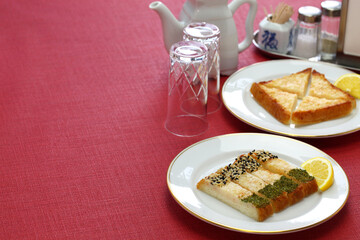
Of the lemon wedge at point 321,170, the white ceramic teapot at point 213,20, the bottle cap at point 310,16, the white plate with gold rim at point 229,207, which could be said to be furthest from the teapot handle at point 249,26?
the lemon wedge at point 321,170

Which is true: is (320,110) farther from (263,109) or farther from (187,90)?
(187,90)

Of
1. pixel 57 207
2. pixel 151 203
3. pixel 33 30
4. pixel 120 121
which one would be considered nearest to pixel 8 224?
pixel 57 207

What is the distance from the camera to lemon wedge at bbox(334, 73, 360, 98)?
1.47 m

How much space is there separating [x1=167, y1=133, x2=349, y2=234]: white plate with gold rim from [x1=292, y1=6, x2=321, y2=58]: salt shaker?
0.48 metres

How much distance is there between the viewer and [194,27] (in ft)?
4.79

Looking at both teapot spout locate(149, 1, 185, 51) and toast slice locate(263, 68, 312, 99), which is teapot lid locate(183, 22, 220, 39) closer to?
teapot spout locate(149, 1, 185, 51)

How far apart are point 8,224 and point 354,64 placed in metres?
1.08

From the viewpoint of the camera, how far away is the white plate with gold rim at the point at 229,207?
1022mm

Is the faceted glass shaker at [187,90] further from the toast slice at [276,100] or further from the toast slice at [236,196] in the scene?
the toast slice at [236,196]

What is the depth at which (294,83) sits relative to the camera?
1.49 metres

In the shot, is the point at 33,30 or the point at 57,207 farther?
the point at 33,30

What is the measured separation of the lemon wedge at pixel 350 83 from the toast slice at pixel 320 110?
7cm

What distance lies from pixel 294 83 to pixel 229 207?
0.54m

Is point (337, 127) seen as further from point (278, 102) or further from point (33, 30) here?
point (33, 30)
